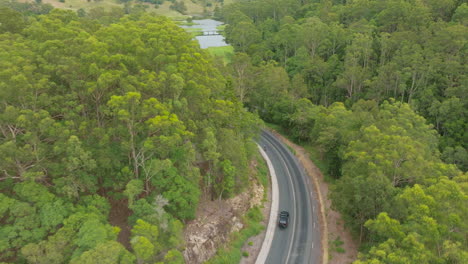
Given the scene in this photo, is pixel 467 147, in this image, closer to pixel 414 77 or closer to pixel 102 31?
pixel 414 77

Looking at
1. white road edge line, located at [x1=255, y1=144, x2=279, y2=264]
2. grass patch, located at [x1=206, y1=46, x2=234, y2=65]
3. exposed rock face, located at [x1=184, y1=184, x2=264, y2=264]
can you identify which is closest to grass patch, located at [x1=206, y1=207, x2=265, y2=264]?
exposed rock face, located at [x1=184, y1=184, x2=264, y2=264]

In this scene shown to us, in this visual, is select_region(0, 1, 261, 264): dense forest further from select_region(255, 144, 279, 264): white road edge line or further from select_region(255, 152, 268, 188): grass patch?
select_region(255, 152, 268, 188): grass patch

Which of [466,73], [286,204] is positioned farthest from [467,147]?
[286,204]

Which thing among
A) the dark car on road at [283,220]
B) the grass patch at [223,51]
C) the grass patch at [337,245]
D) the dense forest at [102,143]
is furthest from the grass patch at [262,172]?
A: the grass patch at [223,51]

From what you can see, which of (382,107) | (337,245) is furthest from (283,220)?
(382,107)

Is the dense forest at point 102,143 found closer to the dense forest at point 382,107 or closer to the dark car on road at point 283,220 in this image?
the dark car on road at point 283,220
